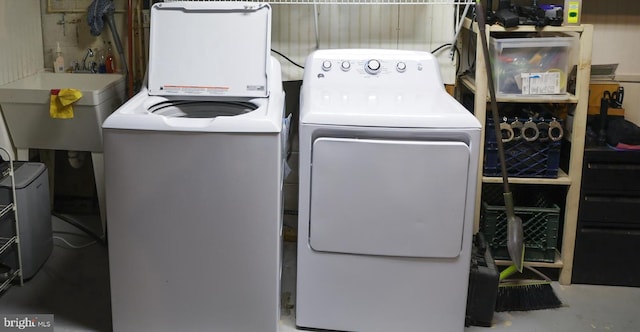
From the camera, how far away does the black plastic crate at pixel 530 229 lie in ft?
9.32

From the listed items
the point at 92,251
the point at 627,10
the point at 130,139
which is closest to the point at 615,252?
the point at 627,10

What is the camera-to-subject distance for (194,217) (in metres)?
2.26

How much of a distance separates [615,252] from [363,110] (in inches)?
53.0

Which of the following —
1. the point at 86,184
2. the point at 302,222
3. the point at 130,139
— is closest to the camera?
the point at 130,139

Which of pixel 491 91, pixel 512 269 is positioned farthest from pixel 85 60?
pixel 512 269

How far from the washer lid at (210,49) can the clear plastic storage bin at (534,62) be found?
3.21 feet

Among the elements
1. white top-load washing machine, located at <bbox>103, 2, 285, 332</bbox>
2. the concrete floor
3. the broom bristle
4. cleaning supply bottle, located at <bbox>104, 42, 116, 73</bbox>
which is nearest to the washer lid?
white top-load washing machine, located at <bbox>103, 2, 285, 332</bbox>

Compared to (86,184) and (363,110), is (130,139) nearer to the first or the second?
(363,110)

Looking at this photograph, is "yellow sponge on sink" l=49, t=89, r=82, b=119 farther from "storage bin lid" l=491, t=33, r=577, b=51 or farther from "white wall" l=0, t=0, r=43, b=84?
"storage bin lid" l=491, t=33, r=577, b=51

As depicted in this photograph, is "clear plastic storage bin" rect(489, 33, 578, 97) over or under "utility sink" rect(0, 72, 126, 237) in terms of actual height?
over

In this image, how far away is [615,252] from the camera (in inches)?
111

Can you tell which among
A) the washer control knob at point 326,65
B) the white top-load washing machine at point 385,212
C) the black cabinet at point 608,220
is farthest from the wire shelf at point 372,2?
the black cabinet at point 608,220

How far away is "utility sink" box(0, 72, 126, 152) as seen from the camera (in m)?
2.98

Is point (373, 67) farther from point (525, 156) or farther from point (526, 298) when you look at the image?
point (526, 298)
